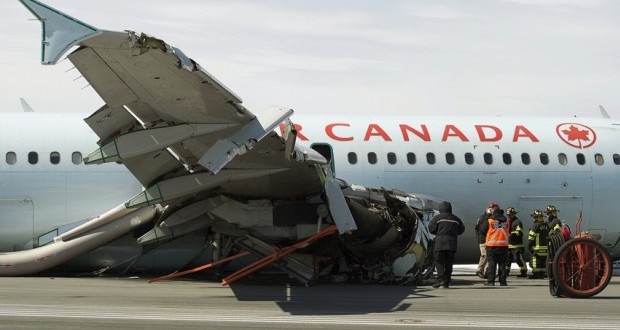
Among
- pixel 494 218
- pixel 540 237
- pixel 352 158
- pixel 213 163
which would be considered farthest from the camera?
pixel 352 158

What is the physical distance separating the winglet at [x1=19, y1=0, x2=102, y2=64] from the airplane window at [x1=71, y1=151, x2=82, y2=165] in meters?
9.08

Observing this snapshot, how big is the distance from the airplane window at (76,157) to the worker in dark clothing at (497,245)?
815 centimetres

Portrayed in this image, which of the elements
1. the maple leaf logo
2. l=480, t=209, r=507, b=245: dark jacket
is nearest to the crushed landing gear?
l=480, t=209, r=507, b=245: dark jacket

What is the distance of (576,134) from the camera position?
25047 mm

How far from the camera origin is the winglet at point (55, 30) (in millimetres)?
13180

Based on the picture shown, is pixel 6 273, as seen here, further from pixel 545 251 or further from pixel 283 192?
pixel 545 251

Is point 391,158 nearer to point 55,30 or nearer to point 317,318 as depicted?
point 317,318

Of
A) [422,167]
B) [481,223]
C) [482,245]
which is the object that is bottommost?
[482,245]

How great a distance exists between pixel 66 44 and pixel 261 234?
340 inches

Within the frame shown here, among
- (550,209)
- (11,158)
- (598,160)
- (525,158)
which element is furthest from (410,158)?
(11,158)

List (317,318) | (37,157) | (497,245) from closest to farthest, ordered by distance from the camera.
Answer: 1. (317,318)
2. (497,245)
3. (37,157)

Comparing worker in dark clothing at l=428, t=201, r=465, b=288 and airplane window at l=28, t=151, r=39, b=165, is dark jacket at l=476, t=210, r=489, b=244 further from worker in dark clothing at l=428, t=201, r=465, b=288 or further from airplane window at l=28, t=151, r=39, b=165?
airplane window at l=28, t=151, r=39, b=165

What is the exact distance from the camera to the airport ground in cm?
1432

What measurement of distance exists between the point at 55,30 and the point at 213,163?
3.58 m
